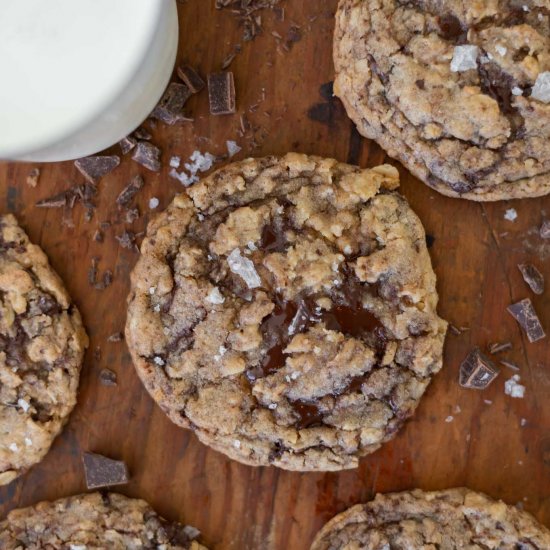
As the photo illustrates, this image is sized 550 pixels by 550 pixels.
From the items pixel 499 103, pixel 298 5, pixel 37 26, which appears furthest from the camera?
pixel 298 5

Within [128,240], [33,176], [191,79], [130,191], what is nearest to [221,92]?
[191,79]

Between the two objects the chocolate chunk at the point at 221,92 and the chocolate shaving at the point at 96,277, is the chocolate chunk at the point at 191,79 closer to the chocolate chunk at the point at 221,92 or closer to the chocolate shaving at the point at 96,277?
the chocolate chunk at the point at 221,92

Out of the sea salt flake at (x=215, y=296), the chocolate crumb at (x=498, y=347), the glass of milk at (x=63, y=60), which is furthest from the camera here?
the chocolate crumb at (x=498, y=347)

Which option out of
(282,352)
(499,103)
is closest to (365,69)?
(499,103)

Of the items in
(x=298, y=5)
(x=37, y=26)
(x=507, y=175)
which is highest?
(x=298, y=5)

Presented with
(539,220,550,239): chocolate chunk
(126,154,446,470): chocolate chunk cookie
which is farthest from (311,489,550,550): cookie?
(539,220,550,239): chocolate chunk

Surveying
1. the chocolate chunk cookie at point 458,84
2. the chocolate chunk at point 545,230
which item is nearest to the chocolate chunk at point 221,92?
the chocolate chunk cookie at point 458,84

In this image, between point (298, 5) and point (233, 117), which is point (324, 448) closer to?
point (233, 117)
